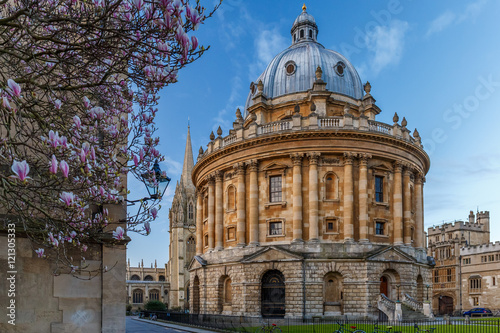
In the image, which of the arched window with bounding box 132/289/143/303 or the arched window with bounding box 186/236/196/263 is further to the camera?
the arched window with bounding box 132/289/143/303

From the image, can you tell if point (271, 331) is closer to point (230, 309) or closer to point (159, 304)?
point (230, 309)

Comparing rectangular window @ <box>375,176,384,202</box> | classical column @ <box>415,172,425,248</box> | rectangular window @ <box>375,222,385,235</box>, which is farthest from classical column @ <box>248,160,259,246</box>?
classical column @ <box>415,172,425,248</box>

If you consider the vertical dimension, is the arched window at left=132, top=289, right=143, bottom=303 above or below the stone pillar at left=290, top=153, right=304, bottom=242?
below

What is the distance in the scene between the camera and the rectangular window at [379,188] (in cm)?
3859

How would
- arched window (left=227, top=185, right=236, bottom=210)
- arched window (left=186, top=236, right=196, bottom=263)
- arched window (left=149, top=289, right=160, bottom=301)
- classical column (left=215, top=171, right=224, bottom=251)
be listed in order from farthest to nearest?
arched window (left=149, top=289, right=160, bottom=301) < arched window (left=186, top=236, right=196, bottom=263) < classical column (left=215, top=171, right=224, bottom=251) < arched window (left=227, top=185, right=236, bottom=210)

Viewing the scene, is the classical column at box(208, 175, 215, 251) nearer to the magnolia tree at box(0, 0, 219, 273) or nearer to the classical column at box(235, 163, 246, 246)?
the classical column at box(235, 163, 246, 246)

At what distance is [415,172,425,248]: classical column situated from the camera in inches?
1610

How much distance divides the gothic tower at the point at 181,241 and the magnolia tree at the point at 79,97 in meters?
86.7

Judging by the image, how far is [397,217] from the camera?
3803 centimetres

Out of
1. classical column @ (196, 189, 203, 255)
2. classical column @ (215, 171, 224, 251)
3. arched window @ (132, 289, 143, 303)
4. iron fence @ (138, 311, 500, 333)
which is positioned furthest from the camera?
arched window @ (132, 289, 143, 303)

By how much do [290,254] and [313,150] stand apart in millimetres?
8495

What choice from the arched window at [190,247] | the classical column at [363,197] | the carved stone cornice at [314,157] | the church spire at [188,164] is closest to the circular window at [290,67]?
the carved stone cornice at [314,157]

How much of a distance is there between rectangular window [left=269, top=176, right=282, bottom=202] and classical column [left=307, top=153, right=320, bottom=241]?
3144 mm

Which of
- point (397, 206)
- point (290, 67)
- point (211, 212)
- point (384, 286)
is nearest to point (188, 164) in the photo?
point (290, 67)
